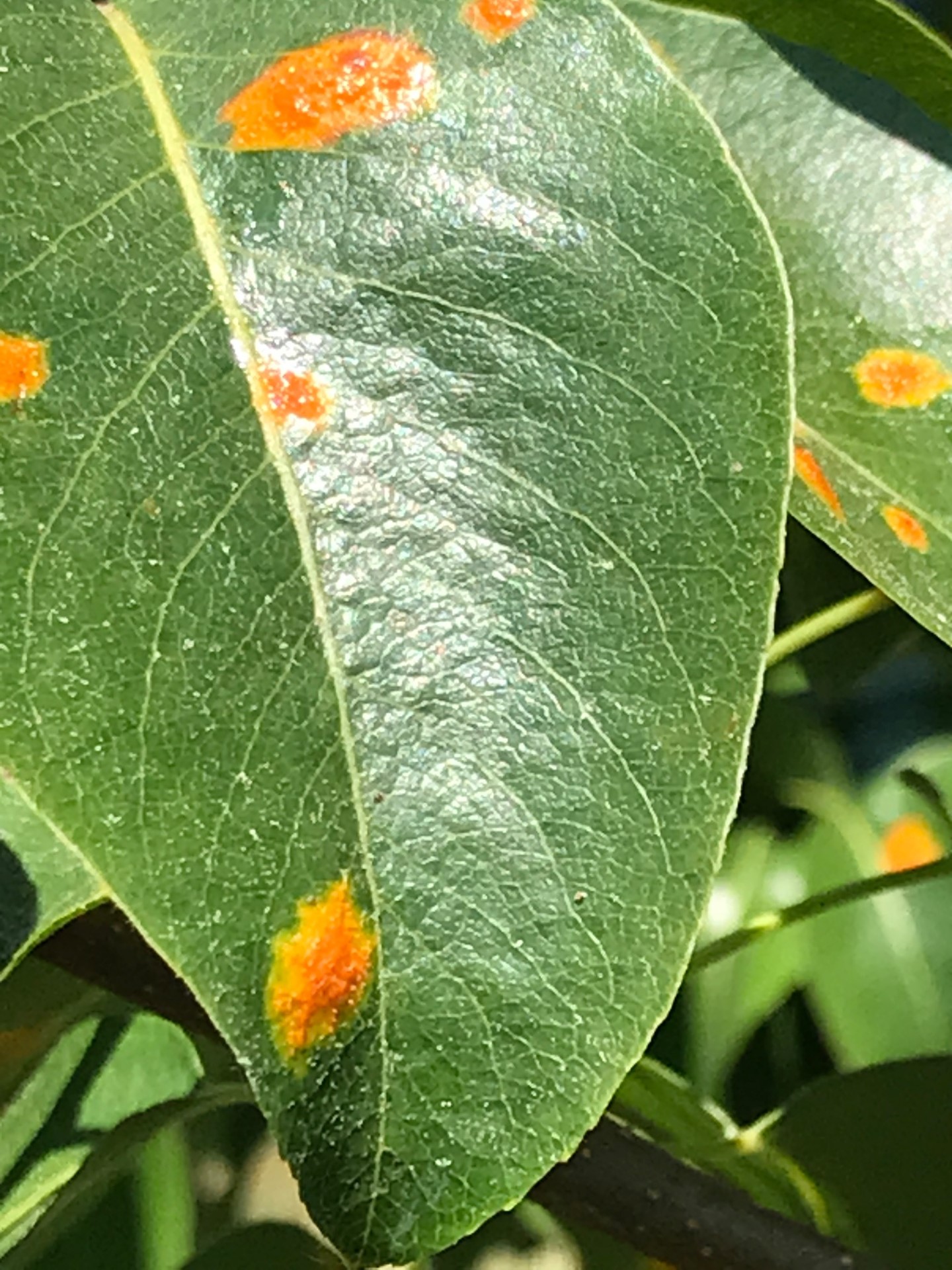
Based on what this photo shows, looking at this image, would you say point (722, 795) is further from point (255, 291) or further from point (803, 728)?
point (803, 728)

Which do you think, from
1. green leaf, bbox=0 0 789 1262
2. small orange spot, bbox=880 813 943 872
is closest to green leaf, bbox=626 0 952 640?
green leaf, bbox=0 0 789 1262

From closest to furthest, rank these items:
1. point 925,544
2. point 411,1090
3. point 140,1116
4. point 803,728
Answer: point 411,1090, point 925,544, point 140,1116, point 803,728

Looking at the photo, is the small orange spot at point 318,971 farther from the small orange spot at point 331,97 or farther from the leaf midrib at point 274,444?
the small orange spot at point 331,97

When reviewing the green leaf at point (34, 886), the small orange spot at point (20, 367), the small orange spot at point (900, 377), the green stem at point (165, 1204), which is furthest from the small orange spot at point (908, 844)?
the small orange spot at point (20, 367)

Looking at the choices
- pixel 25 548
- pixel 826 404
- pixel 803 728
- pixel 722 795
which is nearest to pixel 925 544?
pixel 826 404

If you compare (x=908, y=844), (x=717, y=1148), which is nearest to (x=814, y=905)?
(x=717, y=1148)
